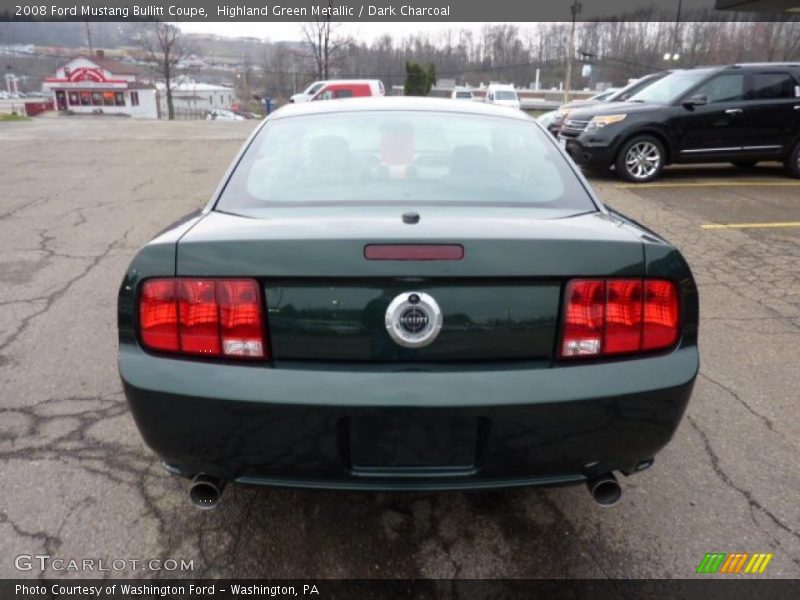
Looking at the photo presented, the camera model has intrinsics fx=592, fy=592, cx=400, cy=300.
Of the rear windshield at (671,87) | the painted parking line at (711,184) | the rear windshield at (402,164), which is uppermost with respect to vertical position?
the rear windshield at (671,87)

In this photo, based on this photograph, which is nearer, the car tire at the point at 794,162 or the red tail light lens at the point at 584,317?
the red tail light lens at the point at 584,317

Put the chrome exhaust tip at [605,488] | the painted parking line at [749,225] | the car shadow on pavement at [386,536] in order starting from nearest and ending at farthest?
the chrome exhaust tip at [605,488] < the car shadow on pavement at [386,536] < the painted parking line at [749,225]

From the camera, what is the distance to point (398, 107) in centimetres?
298

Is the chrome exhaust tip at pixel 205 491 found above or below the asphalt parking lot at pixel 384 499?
above

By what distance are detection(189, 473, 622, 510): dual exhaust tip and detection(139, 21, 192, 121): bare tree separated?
4561 centimetres

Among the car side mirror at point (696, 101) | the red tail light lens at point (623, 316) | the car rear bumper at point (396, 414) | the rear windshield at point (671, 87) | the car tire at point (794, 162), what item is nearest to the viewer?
the car rear bumper at point (396, 414)

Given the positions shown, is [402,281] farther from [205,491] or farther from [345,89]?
[345,89]

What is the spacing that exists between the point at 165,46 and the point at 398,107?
46860mm

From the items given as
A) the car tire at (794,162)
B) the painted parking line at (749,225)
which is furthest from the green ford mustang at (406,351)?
the car tire at (794,162)

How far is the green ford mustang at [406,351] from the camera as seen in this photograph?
66.6 inches

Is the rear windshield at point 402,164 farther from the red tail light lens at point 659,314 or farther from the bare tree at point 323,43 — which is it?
the bare tree at point 323,43

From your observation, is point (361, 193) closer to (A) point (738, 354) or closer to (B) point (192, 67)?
(A) point (738, 354)

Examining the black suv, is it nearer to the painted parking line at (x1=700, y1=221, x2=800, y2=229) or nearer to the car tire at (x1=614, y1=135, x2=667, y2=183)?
the car tire at (x1=614, y1=135, x2=667, y2=183)

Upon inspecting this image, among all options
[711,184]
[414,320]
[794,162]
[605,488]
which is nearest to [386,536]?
[605,488]
